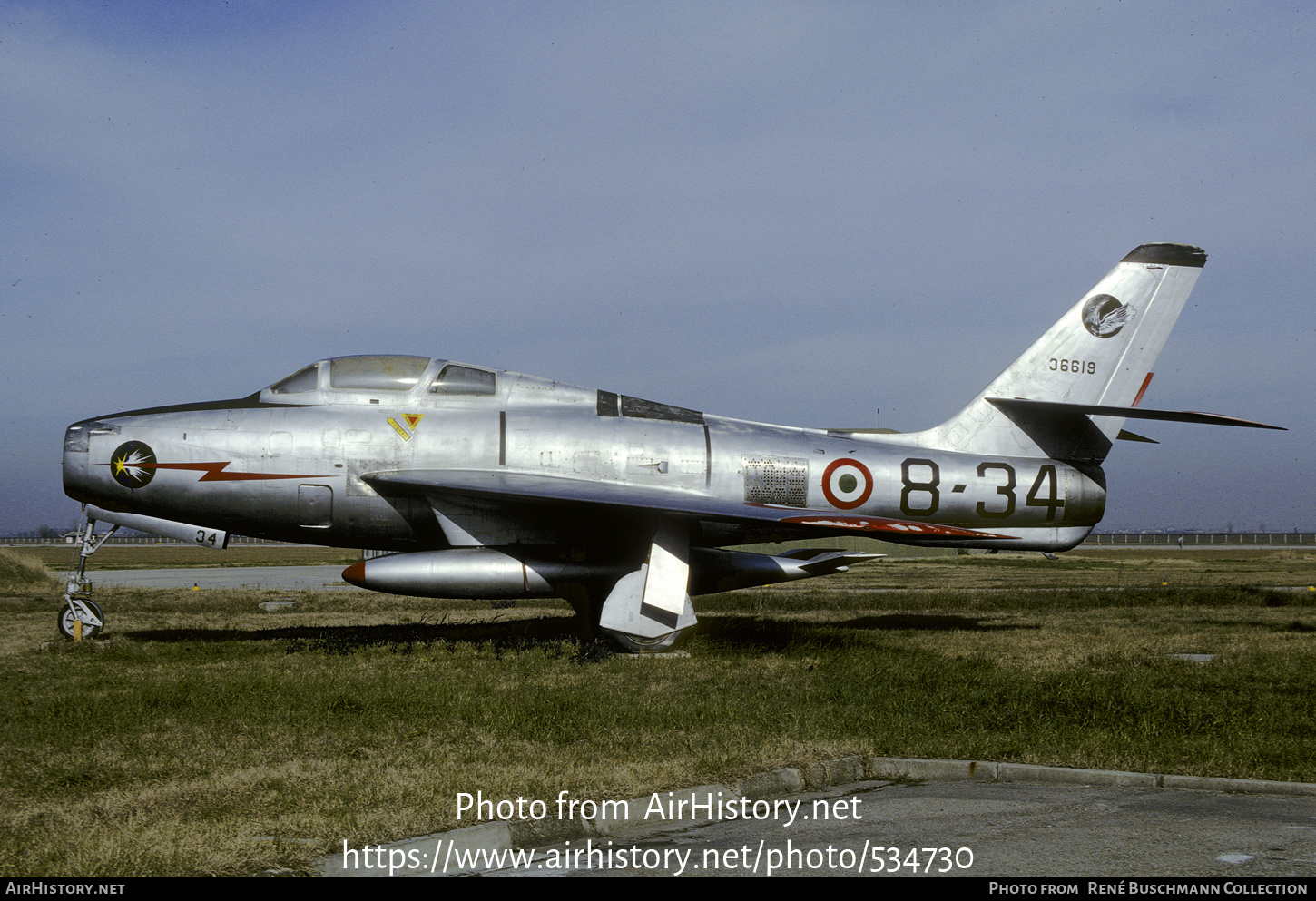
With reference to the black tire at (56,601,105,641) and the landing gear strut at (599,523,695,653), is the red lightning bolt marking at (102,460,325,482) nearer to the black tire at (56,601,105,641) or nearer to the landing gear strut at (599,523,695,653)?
the black tire at (56,601,105,641)

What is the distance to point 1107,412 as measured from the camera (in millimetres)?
14180

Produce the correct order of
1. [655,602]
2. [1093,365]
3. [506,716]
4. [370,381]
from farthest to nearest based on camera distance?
[1093,365] → [370,381] → [655,602] → [506,716]

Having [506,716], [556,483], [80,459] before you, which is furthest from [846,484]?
[80,459]

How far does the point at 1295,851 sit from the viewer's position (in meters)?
4.57

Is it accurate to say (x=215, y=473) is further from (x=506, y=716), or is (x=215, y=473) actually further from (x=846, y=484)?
(x=846, y=484)

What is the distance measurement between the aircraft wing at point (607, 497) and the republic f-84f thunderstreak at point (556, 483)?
0.13 ft

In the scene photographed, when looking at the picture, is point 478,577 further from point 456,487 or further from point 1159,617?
point 1159,617

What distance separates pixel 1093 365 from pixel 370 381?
37.5ft

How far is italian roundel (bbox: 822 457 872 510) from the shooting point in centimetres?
1395

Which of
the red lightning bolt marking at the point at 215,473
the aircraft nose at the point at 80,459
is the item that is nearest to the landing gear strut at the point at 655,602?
the red lightning bolt marking at the point at 215,473

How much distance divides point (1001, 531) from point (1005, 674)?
16.4 feet

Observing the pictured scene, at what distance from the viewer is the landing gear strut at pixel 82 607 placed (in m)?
13.2

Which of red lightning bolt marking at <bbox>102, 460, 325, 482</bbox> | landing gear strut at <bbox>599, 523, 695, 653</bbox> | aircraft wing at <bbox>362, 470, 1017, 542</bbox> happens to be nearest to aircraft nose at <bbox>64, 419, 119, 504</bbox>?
red lightning bolt marking at <bbox>102, 460, 325, 482</bbox>

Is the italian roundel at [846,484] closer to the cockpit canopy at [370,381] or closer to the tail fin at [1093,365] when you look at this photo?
the tail fin at [1093,365]
